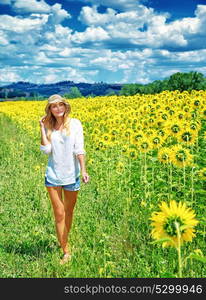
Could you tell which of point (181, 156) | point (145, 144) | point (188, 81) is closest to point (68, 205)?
point (181, 156)

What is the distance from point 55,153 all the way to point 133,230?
121cm

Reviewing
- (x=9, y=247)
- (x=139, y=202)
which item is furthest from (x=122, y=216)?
(x=9, y=247)

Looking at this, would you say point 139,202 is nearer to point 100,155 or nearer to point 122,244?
point 122,244

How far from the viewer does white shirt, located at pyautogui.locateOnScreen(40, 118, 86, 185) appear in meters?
3.88

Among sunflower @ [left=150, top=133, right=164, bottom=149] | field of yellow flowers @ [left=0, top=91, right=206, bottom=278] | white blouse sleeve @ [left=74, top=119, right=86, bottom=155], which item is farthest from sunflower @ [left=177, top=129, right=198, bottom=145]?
white blouse sleeve @ [left=74, top=119, right=86, bottom=155]

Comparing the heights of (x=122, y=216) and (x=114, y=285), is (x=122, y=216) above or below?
below

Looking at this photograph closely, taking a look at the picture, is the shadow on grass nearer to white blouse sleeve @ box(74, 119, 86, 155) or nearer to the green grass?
the green grass

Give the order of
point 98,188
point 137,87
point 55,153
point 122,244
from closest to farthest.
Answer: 1. point 55,153
2. point 122,244
3. point 98,188
4. point 137,87

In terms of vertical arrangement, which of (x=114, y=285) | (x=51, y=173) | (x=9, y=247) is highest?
(x=51, y=173)

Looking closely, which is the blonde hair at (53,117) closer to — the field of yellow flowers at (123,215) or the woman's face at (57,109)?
the woman's face at (57,109)

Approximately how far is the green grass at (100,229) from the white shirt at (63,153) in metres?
0.60

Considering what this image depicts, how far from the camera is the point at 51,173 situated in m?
3.93

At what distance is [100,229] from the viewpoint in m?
4.59

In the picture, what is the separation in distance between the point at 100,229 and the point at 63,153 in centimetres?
108
